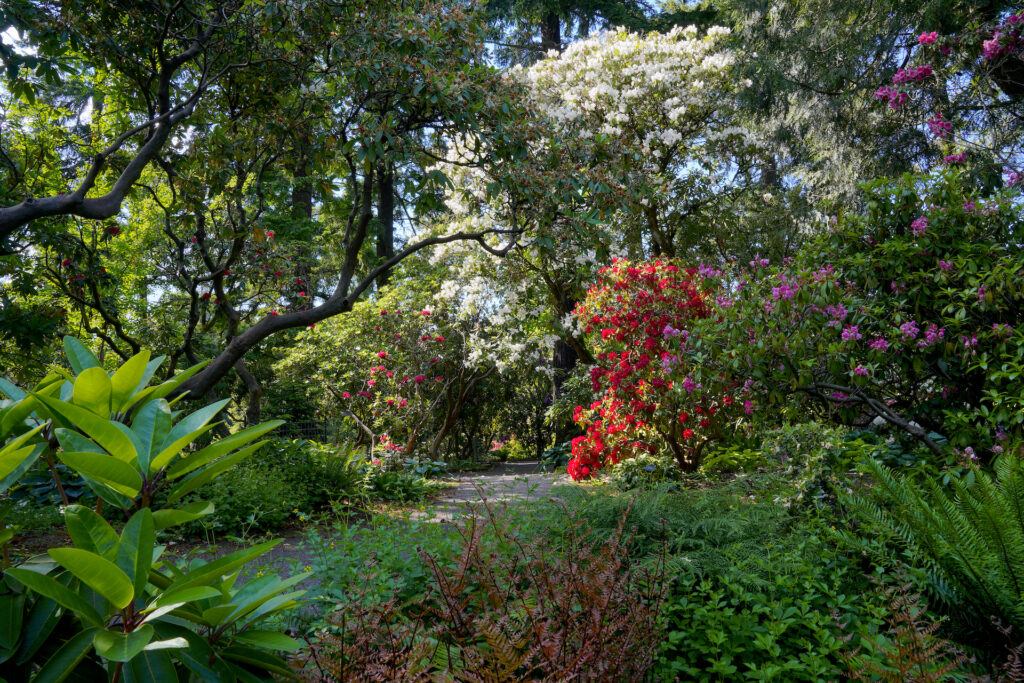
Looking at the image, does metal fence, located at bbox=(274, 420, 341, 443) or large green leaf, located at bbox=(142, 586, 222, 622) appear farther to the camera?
metal fence, located at bbox=(274, 420, 341, 443)

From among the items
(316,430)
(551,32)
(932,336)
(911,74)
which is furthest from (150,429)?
(551,32)

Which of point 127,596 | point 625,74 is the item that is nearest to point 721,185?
point 625,74

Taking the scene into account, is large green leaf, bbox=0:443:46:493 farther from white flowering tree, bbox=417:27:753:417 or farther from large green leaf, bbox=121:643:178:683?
white flowering tree, bbox=417:27:753:417

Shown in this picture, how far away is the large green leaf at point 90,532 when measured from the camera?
1.06 m

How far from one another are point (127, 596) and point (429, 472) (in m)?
7.95

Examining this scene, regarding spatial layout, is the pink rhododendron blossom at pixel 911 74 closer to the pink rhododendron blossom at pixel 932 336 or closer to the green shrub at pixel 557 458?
the pink rhododendron blossom at pixel 932 336

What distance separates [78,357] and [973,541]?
291 centimetres

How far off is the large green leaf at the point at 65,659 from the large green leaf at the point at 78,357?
1.98ft

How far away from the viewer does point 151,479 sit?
118 cm

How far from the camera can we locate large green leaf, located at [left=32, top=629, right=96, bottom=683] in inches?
39.4

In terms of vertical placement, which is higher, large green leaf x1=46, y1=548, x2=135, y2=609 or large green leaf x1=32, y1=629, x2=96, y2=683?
large green leaf x1=46, y1=548, x2=135, y2=609

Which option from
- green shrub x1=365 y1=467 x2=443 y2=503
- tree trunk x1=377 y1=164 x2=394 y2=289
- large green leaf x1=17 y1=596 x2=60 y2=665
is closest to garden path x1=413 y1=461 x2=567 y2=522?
green shrub x1=365 y1=467 x2=443 y2=503

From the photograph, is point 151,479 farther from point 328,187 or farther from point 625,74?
point 625,74

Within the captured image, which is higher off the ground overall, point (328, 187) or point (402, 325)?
point (328, 187)
